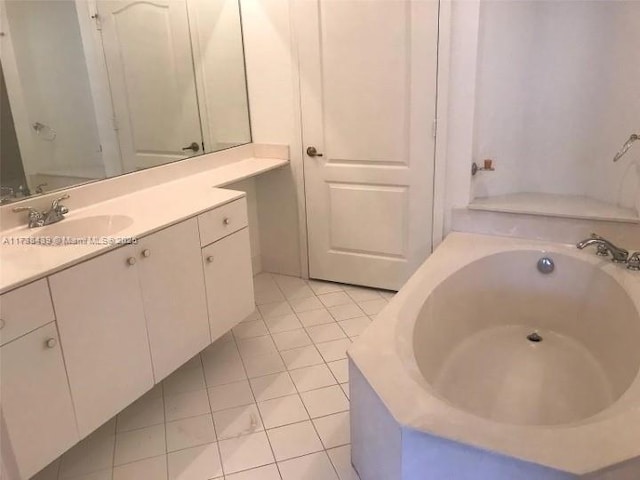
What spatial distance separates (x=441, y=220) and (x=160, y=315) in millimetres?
1652

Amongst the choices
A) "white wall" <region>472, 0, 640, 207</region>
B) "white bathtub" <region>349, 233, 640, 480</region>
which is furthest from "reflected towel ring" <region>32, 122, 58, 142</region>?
"white wall" <region>472, 0, 640, 207</region>

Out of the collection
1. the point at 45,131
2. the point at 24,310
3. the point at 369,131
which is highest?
the point at 45,131

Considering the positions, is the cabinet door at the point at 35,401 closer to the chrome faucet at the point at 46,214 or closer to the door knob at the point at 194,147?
the chrome faucet at the point at 46,214

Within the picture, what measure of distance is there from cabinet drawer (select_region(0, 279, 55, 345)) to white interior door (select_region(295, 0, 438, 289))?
1.94m

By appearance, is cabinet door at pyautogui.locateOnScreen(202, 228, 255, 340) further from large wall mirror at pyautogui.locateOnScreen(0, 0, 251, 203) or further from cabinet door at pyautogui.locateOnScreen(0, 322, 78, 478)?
cabinet door at pyautogui.locateOnScreen(0, 322, 78, 478)

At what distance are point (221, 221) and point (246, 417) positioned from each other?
33.9 inches

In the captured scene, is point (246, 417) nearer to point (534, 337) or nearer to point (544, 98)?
point (534, 337)

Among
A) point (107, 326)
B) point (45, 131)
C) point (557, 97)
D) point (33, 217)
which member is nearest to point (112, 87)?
point (45, 131)

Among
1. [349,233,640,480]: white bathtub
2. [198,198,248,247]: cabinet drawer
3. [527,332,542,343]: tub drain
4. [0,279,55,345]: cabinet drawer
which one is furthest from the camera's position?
[527,332,542,343]: tub drain

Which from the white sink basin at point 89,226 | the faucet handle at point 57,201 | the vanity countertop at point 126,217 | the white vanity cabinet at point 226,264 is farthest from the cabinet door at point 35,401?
the white vanity cabinet at point 226,264

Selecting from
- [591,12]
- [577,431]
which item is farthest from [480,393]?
[591,12]

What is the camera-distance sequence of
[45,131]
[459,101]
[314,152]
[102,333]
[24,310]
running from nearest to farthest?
[24,310], [102,333], [45,131], [459,101], [314,152]

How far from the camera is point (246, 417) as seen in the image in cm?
214

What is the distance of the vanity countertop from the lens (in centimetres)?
160
